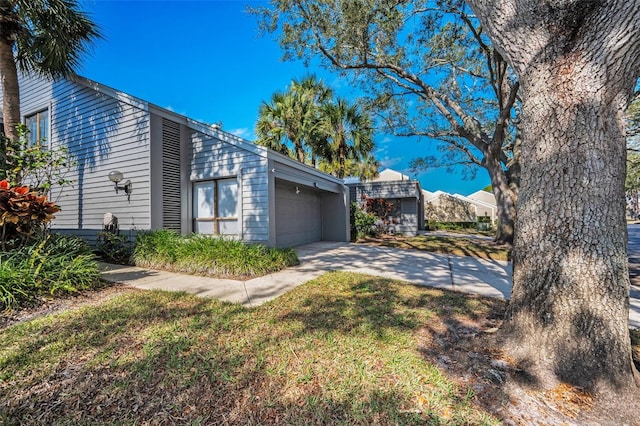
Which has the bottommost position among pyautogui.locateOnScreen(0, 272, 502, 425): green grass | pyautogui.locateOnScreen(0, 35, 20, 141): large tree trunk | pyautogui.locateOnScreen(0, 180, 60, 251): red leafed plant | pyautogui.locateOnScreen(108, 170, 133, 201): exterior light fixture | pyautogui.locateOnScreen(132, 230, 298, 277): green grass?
pyautogui.locateOnScreen(0, 272, 502, 425): green grass

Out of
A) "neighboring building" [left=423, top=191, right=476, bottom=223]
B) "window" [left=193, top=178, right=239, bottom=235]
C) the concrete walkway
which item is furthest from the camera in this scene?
"neighboring building" [left=423, top=191, right=476, bottom=223]

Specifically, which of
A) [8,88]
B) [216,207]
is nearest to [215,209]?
[216,207]

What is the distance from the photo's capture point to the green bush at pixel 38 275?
11.4 ft

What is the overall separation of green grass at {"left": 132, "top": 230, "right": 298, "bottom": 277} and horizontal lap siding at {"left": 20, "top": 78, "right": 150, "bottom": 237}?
906 millimetres

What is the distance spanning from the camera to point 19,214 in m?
4.01

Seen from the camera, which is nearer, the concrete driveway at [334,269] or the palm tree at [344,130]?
the concrete driveway at [334,269]

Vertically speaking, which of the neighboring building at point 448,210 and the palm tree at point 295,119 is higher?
the palm tree at point 295,119

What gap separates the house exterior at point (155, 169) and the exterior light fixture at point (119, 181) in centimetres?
7

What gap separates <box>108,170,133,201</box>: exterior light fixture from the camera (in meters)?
7.08

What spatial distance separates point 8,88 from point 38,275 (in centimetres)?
508

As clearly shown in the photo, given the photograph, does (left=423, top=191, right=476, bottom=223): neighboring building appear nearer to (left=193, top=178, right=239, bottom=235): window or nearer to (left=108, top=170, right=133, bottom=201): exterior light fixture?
(left=193, top=178, right=239, bottom=235): window

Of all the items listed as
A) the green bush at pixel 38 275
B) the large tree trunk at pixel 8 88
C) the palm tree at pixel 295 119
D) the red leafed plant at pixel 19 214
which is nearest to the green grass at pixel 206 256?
the green bush at pixel 38 275

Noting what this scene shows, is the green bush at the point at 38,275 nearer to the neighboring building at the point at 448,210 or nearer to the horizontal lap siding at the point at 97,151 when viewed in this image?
the horizontal lap siding at the point at 97,151

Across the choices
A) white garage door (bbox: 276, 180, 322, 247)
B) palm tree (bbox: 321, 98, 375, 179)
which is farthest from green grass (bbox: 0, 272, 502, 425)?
palm tree (bbox: 321, 98, 375, 179)
